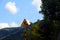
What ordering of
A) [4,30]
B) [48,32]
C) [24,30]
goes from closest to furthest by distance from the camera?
[48,32] → [24,30] → [4,30]

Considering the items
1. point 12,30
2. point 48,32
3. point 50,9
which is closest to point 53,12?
point 50,9

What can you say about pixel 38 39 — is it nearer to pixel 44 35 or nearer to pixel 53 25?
pixel 44 35

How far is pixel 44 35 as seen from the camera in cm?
1058

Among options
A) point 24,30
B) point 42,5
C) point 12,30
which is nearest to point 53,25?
point 42,5

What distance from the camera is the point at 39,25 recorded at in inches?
426

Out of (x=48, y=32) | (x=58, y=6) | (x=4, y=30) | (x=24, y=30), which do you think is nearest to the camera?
(x=58, y=6)

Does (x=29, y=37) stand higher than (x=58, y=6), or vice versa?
(x=58, y=6)

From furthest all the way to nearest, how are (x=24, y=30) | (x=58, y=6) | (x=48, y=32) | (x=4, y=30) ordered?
1. (x=4, y=30)
2. (x=24, y=30)
3. (x=48, y=32)
4. (x=58, y=6)

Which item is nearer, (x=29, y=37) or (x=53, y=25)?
(x=53, y=25)

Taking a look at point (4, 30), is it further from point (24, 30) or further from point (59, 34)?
point (59, 34)

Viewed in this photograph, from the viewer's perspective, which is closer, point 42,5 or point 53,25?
point 53,25

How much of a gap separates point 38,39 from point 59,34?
1003 millimetres

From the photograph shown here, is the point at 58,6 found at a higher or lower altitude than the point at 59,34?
higher

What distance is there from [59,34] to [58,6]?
1.08 m
